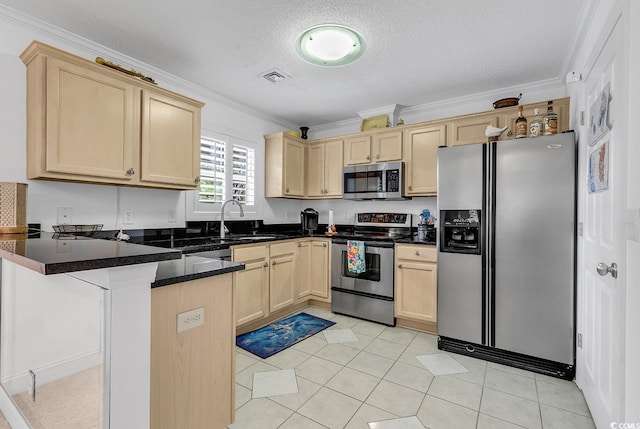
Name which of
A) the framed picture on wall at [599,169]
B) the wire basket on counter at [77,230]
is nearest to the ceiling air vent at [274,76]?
the wire basket on counter at [77,230]

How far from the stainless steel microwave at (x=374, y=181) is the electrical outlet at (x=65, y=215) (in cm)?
262

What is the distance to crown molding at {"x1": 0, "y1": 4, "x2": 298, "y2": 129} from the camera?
1.95 metres

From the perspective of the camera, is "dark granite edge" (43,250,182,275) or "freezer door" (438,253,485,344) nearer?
"dark granite edge" (43,250,182,275)

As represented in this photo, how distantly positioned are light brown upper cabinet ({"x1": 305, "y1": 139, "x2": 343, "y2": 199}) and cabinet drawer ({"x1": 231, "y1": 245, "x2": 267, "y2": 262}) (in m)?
1.28

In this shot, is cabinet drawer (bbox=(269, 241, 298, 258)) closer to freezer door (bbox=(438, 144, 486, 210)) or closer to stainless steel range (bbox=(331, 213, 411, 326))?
stainless steel range (bbox=(331, 213, 411, 326))

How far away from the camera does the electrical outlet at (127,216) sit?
246cm

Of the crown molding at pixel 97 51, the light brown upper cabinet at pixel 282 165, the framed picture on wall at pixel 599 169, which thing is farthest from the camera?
the light brown upper cabinet at pixel 282 165

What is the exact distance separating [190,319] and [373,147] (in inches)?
112

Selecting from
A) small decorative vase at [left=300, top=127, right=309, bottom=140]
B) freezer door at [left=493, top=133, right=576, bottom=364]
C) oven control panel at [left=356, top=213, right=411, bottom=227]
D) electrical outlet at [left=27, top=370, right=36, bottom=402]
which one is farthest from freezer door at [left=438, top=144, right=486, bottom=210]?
electrical outlet at [left=27, top=370, right=36, bottom=402]

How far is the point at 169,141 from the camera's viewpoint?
244 centimetres

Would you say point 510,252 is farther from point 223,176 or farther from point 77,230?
point 77,230

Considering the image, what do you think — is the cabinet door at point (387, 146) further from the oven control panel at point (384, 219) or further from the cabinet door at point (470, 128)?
the oven control panel at point (384, 219)

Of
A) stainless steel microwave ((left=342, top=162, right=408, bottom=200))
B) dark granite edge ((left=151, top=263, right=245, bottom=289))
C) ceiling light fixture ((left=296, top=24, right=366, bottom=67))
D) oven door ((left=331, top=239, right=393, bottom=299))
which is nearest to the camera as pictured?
dark granite edge ((left=151, top=263, right=245, bottom=289))

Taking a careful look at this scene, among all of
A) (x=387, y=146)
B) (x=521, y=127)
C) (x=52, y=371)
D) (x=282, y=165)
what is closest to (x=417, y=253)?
(x=387, y=146)
